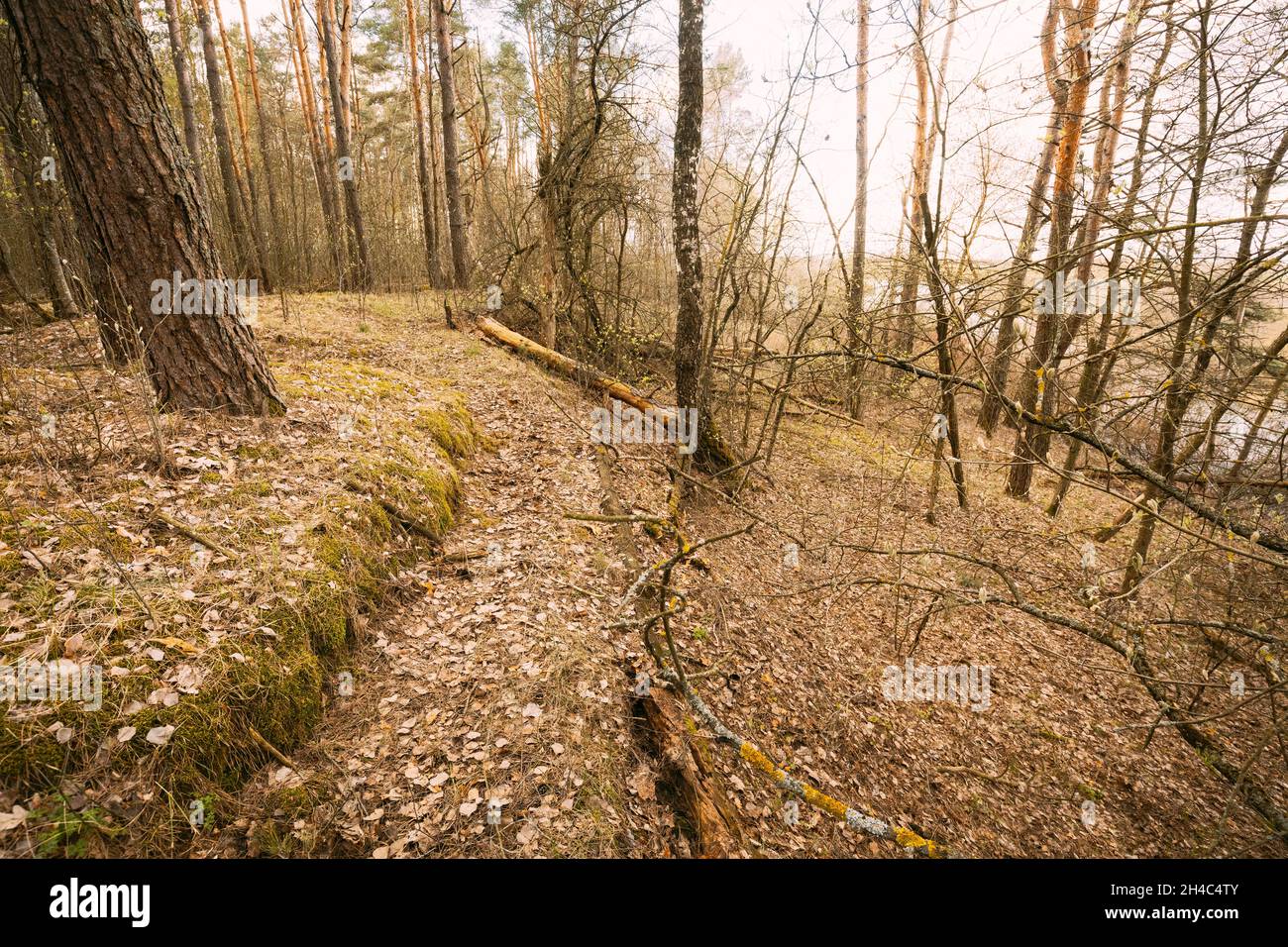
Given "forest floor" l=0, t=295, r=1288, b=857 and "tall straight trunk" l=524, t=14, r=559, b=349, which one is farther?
"tall straight trunk" l=524, t=14, r=559, b=349

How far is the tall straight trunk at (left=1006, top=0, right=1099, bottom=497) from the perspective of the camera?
3.07 m

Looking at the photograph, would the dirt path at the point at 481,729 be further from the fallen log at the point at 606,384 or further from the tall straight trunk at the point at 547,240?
the tall straight trunk at the point at 547,240

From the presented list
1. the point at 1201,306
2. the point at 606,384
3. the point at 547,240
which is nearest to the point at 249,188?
the point at 547,240

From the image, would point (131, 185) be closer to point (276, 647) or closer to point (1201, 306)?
point (276, 647)

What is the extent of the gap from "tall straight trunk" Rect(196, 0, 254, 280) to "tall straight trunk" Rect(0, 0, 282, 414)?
882cm

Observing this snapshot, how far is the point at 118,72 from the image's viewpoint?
11.9 feet

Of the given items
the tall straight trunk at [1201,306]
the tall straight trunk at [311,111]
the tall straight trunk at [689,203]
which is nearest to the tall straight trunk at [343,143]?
the tall straight trunk at [311,111]

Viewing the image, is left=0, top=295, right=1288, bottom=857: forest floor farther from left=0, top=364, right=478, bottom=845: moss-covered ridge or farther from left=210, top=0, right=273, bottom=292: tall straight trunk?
left=210, top=0, right=273, bottom=292: tall straight trunk

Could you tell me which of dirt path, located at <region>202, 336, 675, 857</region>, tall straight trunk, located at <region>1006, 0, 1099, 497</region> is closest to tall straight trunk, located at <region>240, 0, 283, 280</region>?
dirt path, located at <region>202, 336, 675, 857</region>

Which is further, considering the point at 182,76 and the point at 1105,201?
the point at 182,76

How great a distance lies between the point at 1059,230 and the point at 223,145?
15.6m

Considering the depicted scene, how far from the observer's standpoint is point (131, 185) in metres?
3.73
